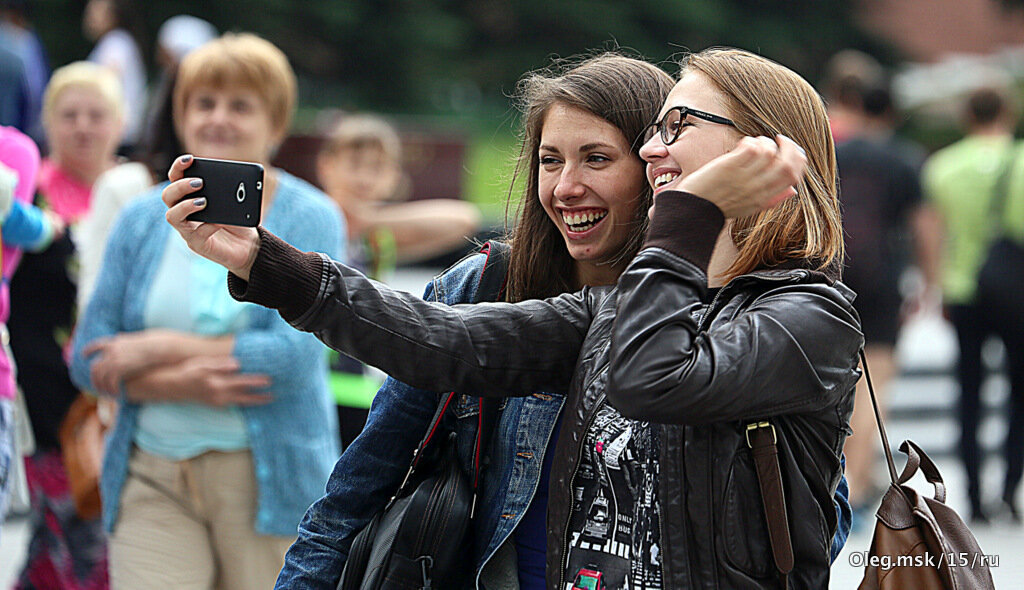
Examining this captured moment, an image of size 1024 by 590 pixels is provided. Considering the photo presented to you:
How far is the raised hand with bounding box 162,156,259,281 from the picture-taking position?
205 cm

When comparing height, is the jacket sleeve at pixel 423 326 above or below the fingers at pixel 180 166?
below

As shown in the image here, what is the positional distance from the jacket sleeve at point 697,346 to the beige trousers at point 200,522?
186 cm

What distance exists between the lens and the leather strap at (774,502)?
1921mm

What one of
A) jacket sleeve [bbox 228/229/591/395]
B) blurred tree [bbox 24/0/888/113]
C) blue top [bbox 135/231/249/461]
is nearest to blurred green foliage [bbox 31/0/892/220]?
blurred tree [bbox 24/0/888/113]

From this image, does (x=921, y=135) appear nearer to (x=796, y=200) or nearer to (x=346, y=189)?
(x=346, y=189)

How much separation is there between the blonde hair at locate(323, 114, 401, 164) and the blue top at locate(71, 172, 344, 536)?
1845 millimetres

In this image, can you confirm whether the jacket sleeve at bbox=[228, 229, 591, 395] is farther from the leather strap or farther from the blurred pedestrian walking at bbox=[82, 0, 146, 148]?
the blurred pedestrian walking at bbox=[82, 0, 146, 148]

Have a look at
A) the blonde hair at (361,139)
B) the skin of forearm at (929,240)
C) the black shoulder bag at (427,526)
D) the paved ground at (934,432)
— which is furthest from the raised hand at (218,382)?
the skin of forearm at (929,240)

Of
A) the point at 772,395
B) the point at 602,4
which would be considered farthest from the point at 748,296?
the point at 602,4

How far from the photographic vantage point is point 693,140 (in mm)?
2178

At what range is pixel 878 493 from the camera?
7.13 m

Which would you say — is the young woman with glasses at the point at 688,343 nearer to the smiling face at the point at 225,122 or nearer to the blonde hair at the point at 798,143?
the blonde hair at the point at 798,143

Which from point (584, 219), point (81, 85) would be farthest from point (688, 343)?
point (81, 85)

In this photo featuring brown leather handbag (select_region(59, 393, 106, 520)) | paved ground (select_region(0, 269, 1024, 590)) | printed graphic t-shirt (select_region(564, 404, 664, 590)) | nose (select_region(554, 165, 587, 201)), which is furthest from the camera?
paved ground (select_region(0, 269, 1024, 590))
